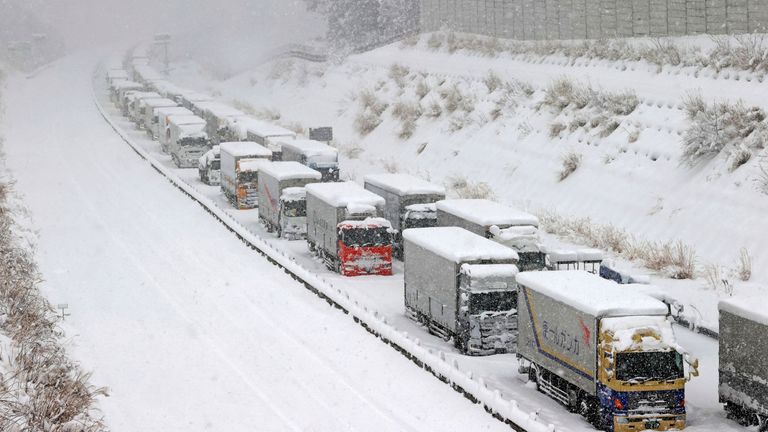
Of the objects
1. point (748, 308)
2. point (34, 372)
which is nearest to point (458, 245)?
point (748, 308)

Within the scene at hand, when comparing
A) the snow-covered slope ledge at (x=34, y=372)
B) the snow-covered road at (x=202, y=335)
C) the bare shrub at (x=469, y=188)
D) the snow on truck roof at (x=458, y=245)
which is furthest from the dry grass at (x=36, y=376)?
the bare shrub at (x=469, y=188)

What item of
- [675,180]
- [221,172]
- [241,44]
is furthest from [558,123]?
[241,44]

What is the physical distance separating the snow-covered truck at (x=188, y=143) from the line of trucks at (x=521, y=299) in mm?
16149

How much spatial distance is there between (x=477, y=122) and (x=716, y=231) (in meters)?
24.8

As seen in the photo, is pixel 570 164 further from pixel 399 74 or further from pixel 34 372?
pixel 399 74

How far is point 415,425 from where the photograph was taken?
76.2 ft

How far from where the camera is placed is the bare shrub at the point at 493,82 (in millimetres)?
62875

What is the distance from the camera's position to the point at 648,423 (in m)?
22.4

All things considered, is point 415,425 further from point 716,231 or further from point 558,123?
point 558,123

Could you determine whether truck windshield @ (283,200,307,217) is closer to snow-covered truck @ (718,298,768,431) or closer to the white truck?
the white truck

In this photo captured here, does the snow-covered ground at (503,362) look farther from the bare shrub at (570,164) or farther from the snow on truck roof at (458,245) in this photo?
the bare shrub at (570,164)

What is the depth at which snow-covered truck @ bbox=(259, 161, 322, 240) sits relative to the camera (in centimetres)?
4394

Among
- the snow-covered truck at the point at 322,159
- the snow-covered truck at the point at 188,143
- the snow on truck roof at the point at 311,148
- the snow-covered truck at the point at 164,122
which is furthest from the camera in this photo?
the snow-covered truck at the point at 164,122

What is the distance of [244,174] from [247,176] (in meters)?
0.23
